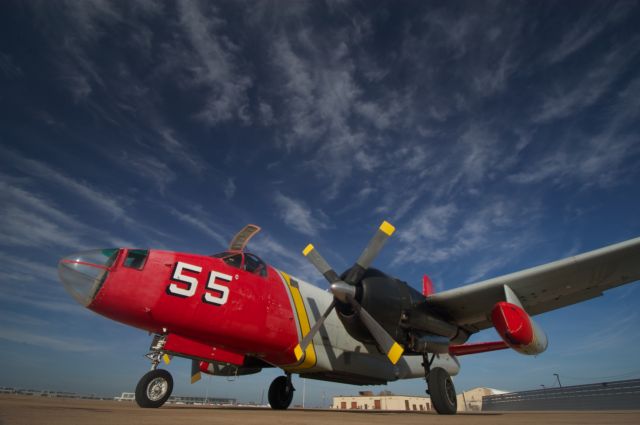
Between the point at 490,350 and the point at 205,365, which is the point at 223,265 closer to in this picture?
the point at 205,365

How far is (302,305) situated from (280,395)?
3.83 metres

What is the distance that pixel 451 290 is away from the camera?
8961mm

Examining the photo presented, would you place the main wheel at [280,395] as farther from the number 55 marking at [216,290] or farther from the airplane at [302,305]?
the number 55 marking at [216,290]

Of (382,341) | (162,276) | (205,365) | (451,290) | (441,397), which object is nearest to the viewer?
(162,276)

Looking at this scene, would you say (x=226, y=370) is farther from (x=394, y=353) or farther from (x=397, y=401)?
(x=397, y=401)

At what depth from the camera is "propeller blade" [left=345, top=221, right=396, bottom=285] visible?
7999 mm

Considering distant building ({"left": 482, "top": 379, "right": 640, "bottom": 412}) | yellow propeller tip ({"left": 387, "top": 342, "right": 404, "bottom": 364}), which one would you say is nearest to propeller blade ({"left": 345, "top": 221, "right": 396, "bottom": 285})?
yellow propeller tip ({"left": 387, "top": 342, "right": 404, "bottom": 364})

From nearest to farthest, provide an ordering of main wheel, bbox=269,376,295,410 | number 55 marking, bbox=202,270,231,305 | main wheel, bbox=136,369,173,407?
main wheel, bbox=136,369,173,407, number 55 marking, bbox=202,270,231,305, main wheel, bbox=269,376,295,410

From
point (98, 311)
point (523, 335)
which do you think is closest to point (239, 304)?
point (98, 311)

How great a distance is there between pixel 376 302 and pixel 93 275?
5964 millimetres

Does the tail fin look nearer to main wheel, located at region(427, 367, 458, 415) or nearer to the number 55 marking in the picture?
main wheel, located at region(427, 367, 458, 415)

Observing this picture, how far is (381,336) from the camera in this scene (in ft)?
24.7

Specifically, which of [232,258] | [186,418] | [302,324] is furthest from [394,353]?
[186,418]

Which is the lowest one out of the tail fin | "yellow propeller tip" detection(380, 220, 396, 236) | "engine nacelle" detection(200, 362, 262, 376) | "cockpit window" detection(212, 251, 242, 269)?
"engine nacelle" detection(200, 362, 262, 376)
